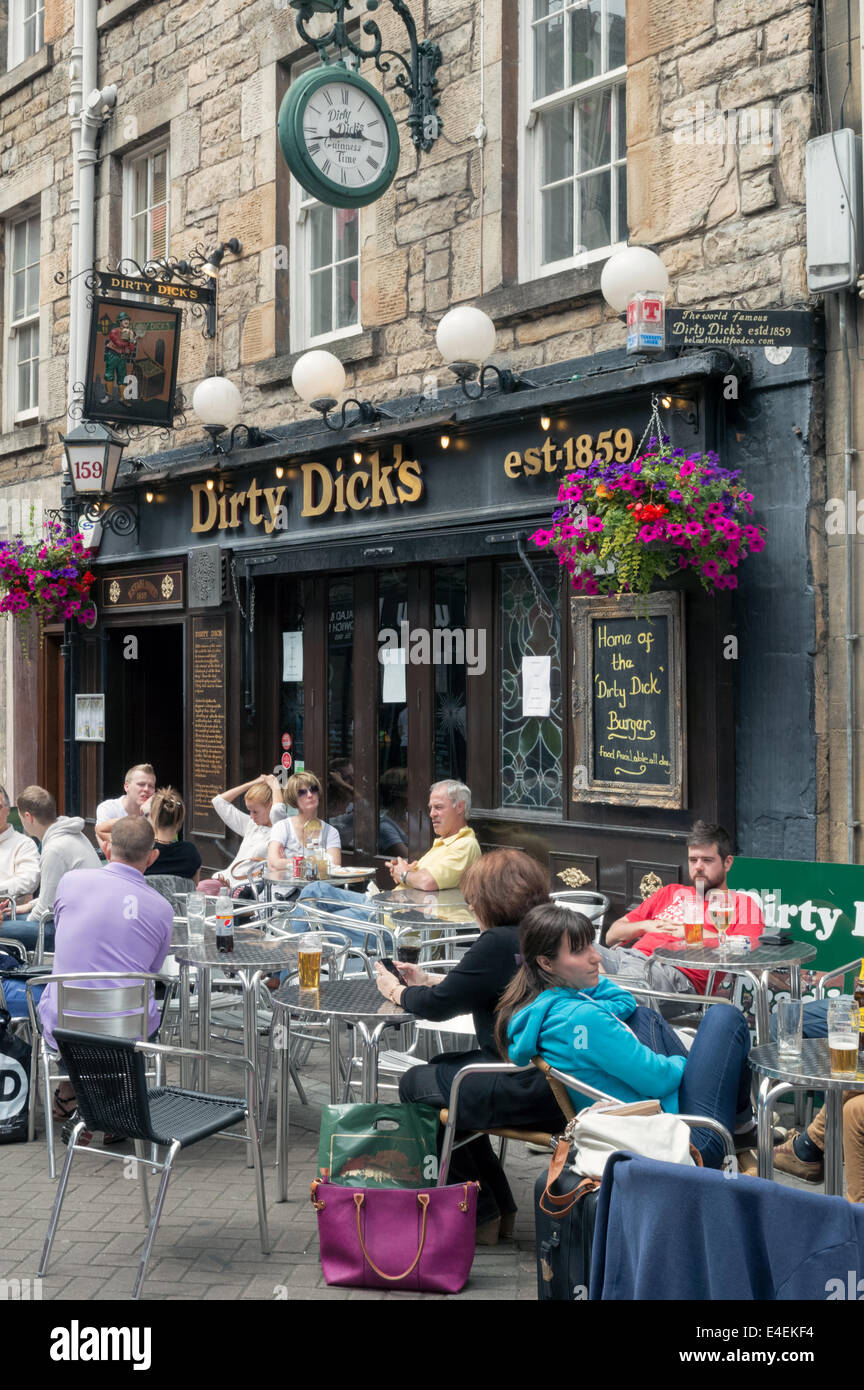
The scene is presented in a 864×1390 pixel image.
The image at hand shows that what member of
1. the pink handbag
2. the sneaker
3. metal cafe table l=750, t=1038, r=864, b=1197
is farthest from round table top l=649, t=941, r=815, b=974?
the pink handbag

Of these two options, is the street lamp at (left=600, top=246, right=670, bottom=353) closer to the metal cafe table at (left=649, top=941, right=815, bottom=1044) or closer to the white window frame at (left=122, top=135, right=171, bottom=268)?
the metal cafe table at (left=649, top=941, right=815, bottom=1044)

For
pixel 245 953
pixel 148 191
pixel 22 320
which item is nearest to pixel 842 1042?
pixel 245 953

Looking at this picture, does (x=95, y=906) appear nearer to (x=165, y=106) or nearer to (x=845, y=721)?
(x=845, y=721)

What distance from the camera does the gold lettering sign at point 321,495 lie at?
30.5 ft

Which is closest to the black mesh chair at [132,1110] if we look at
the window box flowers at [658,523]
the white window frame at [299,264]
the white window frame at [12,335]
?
the window box flowers at [658,523]

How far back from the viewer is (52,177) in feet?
44.3

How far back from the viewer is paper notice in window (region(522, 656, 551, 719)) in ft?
27.8

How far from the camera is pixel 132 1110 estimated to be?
429 cm

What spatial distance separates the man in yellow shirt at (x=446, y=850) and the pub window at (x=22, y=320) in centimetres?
836

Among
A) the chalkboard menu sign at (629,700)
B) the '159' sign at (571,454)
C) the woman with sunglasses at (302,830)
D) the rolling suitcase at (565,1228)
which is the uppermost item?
the '159' sign at (571,454)

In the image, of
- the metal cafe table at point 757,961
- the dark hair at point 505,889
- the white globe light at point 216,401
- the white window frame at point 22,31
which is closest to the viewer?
the dark hair at point 505,889

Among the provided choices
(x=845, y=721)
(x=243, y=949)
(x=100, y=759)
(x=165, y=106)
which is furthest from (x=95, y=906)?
(x=165, y=106)

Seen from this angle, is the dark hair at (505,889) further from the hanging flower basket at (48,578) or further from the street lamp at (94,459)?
the hanging flower basket at (48,578)

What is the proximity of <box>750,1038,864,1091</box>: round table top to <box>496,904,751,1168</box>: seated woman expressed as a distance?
3.3 inches
